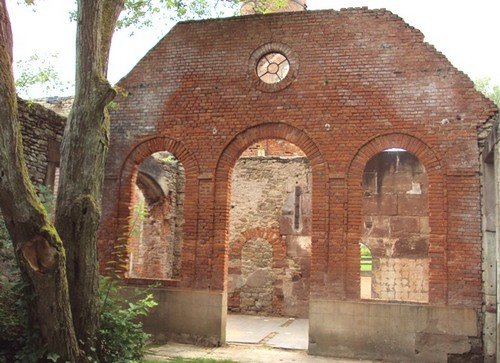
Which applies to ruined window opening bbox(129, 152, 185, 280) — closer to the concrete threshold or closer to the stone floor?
the stone floor

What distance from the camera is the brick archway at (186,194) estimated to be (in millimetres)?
10445

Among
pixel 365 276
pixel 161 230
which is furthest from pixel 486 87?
pixel 161 230

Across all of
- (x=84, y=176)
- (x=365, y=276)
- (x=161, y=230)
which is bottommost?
(x=365, y=276)

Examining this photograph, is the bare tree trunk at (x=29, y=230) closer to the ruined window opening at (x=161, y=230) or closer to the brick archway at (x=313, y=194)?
the brick archway at (x=313, y=194)

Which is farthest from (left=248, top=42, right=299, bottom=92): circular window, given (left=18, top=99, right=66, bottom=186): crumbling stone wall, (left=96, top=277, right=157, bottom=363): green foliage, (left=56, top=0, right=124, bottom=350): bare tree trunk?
(left=96, top=277, right=157, bottom=363): green foliage

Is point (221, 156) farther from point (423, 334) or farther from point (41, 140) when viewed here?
point (423, 334)

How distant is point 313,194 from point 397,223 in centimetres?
541

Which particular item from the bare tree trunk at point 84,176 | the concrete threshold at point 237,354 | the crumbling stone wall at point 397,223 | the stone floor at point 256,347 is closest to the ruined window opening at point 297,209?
the crumbling stone wall at point 397,223

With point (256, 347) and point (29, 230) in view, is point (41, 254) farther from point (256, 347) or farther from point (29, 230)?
point (256, 347)

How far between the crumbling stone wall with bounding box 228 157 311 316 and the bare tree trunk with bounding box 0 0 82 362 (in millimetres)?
10049

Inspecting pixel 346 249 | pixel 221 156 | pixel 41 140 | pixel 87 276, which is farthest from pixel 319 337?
pixel 41 140

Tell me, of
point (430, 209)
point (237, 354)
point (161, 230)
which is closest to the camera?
point (237, 354)

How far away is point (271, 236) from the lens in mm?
15602

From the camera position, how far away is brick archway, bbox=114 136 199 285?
34.3 ft
